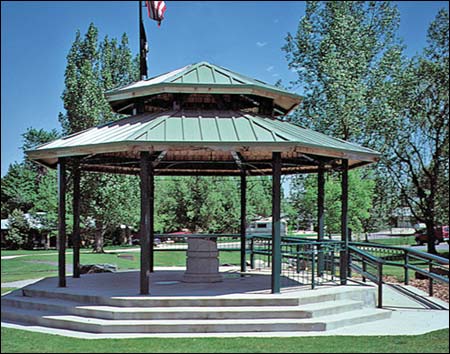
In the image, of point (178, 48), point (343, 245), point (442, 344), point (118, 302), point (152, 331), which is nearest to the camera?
point (442, 344)

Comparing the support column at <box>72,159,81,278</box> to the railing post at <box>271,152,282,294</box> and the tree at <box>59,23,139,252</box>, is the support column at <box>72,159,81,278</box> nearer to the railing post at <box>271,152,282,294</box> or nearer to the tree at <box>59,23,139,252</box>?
the railing post at <box>271,152,282,294</box>

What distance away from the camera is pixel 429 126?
2908cm

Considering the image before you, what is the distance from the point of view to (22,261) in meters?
24.6

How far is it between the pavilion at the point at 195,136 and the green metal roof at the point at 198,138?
18mm

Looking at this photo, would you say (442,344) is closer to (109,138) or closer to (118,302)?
(118,302)

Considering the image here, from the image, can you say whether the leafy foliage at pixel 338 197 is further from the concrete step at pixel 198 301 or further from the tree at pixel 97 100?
the concrete step at pixel 198 301

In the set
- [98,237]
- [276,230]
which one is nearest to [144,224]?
[276,230]

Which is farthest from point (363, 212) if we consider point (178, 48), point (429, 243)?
point (178, 48)

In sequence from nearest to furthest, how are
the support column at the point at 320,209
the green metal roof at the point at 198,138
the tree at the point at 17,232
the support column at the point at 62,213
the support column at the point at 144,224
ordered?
the green metal roof at the point at 198,138 → the support column at the point at 144,224 → the support column at the point at 62,213 → the support column at the point at 320,209 → the tree at the point at 17,232

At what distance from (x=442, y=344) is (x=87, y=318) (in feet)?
19.0

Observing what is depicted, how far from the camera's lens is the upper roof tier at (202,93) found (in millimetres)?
11242

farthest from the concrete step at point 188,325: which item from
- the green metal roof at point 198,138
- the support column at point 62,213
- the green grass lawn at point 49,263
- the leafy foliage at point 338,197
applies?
the leafy foliage at point 338,197

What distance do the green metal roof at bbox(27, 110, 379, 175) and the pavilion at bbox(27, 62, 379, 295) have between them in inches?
0.7

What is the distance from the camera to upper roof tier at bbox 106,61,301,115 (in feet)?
36.9
